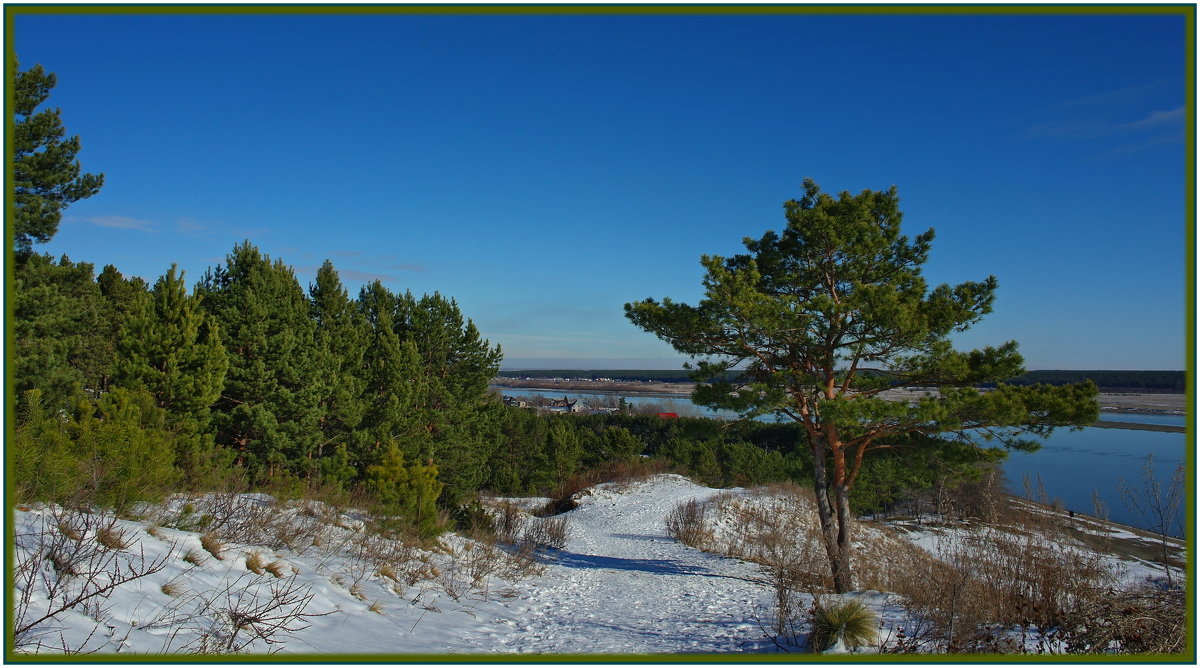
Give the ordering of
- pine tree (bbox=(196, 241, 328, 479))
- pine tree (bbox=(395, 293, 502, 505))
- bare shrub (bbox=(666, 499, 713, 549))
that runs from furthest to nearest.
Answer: pine tree (bbox=(395, 293, 502, 505)) → bare shrub (bbox=(666, 499, 713, 549)) → pine tree (bbox=(196, 241, 328, 479))

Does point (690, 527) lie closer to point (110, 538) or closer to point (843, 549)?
point (843, 549)

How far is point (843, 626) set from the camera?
5473 millimetres

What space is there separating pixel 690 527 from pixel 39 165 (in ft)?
64.1

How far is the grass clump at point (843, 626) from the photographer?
17.8ft

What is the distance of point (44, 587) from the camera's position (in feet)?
13.4

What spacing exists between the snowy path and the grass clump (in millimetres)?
830

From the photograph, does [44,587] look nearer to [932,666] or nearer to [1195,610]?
[932,666]

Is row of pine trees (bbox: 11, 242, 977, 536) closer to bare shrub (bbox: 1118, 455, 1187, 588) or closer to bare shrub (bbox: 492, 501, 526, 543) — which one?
bare shrub (bbox: 492, 501, 526, 543)

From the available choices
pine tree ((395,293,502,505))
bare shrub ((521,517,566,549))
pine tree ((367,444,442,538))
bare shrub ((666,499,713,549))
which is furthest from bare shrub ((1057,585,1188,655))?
pine tree ((395,293,502,505))

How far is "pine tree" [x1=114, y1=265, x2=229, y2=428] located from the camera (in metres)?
13.7

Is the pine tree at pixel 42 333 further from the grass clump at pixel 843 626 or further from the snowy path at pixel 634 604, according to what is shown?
the grass clump at pixel 843 626

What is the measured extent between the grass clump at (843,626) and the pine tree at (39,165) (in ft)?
52.7

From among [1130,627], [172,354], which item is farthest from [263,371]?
[1130,627]

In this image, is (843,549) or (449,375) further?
(449,375)
